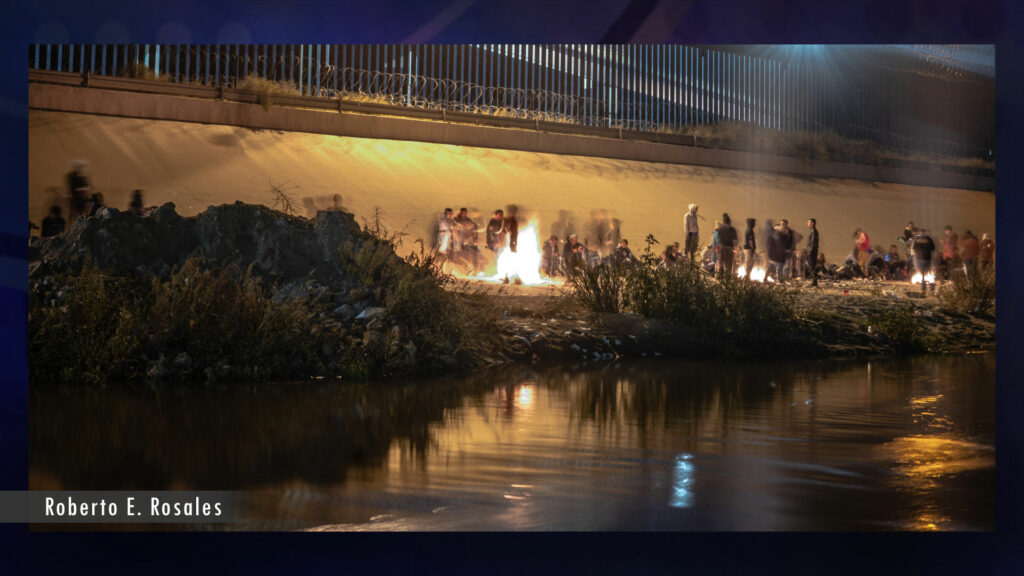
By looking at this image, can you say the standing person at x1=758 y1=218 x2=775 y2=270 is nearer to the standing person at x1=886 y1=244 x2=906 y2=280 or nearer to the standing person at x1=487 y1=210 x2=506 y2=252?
the standing person at x1=886 y1=244 x2=906 y2=280

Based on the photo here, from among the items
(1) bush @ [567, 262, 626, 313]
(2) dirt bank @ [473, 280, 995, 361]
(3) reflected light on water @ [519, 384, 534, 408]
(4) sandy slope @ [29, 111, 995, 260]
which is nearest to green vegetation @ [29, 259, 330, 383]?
(4) sandy slope @ [29, 111, 995, 260]

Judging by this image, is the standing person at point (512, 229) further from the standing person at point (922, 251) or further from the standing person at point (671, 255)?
the standing person at point (922, 251)

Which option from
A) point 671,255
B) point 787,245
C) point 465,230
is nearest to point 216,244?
point 465,230

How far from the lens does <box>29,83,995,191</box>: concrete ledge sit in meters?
7.64

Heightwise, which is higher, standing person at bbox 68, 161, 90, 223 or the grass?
Answer: standing person at bbox 68, 161, 90, 223

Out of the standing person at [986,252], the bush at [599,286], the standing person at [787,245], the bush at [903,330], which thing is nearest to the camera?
the standing person at [986,252]

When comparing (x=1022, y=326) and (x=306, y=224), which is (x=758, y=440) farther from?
(x=306, y=224)

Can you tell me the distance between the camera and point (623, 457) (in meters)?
5.05

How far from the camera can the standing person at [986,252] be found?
19.4 ft

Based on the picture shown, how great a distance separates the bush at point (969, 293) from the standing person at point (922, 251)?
19 cm

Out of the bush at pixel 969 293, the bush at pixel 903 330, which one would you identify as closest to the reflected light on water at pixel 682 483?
the bush at pixel 969 293

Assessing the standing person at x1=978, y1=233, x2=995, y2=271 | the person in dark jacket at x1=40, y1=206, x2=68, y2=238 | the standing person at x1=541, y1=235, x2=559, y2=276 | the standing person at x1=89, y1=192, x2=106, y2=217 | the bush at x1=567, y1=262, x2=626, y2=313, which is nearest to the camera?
the standing person at x1=978, y1=233, x2=995, y2=271

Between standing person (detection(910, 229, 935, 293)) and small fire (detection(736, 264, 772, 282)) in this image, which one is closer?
standing person (detection(910, 229, 935, 293))

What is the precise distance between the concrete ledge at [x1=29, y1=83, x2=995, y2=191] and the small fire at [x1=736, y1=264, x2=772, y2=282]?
866 millimetres
